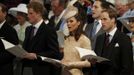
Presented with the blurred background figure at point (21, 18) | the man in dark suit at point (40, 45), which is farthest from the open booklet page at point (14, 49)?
the blurred background figure at point (21, 18)

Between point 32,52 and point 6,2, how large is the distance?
10.9ft

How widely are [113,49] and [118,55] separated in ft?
0.31

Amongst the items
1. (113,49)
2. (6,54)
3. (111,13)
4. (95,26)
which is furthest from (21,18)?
(113,49)

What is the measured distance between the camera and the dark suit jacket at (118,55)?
Answer: 17.3ft

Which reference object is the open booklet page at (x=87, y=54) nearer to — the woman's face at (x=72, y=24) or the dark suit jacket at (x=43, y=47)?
the woman's face at (x=72, y=24)

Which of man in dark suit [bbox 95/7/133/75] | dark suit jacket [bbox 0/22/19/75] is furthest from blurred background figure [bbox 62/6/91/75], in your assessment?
dark suit jacket [bbox 0/22/19/75]

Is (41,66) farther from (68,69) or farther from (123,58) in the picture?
(123,58)

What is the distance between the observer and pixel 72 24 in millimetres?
5535

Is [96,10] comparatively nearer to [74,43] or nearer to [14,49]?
[74,43]

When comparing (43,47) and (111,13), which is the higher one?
(111,13)

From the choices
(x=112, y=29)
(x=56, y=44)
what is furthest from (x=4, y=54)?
(x=112, y=29)

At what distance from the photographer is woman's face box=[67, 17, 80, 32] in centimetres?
553

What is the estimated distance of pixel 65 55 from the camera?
5.59 m

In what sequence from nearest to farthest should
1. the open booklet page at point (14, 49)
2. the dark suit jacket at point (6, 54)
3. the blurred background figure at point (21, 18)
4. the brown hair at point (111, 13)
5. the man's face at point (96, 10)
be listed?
the open booklet page at point (14, 49) → the brown hair at point (111, 13) → the dark suit jacket at point (6, 54) → the man's face at point (96, 10) → the blurred background figure at point (21, 18)
